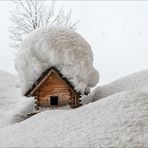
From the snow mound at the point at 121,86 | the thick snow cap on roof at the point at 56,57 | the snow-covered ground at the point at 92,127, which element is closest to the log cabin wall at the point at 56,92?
the thick snow cap on roof at the point at 56,57

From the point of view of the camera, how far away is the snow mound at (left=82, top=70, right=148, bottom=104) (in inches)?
586

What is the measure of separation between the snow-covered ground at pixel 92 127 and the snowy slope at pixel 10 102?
3.73m

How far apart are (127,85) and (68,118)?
6009 millimetres

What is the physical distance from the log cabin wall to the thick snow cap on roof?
1.05 ft

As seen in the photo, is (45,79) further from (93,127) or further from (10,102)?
(93,127)

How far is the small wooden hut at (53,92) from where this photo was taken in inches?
517

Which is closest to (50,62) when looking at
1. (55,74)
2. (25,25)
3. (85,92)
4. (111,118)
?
(55,74)

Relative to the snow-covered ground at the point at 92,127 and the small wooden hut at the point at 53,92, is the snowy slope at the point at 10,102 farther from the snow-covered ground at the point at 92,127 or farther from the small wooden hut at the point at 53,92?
the snow-covered ground at the point at 92,127

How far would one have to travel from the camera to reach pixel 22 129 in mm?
9656

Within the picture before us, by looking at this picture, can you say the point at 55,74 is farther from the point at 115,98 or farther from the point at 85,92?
the point at 115,98

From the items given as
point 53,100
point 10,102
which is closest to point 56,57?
point 53,100

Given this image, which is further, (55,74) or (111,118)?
(55,74)

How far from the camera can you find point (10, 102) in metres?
16.3

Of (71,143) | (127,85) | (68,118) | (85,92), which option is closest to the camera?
(71,143)
